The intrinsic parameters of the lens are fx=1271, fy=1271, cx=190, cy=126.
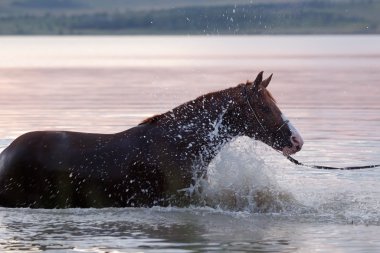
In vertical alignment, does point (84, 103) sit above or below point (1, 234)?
above

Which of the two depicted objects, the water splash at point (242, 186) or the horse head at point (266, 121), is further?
the water splash at point (242, 186)

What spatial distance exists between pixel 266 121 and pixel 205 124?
67 cm

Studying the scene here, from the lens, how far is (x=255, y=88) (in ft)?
44.8

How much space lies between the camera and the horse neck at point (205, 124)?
44.6 feet

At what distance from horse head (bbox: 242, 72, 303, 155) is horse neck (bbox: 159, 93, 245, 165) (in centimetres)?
16

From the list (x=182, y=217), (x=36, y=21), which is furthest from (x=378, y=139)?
(x=36, y=21)

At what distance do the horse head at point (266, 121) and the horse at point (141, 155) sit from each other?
1 centimetres

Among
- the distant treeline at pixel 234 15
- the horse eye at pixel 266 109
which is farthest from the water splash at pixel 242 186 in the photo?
the distant treeline at pixel 234 15

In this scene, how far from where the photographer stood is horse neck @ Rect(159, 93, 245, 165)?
1359 centimetres

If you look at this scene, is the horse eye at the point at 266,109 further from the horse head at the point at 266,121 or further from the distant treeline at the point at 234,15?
the distant treeline at the point at 234,15

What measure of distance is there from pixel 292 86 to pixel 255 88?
26.0m

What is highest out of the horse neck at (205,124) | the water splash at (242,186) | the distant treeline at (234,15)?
the distant treeline at (234,15)

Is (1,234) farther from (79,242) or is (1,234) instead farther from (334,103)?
(334,103)

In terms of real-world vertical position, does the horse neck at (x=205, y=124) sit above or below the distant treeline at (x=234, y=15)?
below
